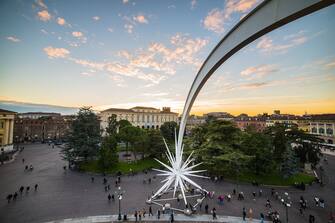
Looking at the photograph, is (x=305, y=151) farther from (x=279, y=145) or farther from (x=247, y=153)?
(x=247, y=153)

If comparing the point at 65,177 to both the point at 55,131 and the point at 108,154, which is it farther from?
the point at 55,131

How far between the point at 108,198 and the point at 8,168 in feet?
76.3

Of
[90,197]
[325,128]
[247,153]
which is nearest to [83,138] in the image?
[90,197]

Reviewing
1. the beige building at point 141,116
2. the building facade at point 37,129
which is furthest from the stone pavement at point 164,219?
the beige building at point 141,116

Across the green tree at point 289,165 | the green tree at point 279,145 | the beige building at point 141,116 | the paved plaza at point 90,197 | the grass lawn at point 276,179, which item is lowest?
the paved plaza at point 90,197

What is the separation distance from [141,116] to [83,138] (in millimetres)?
66322

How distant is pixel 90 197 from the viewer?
61.3ft

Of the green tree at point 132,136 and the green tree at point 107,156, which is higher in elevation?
the green tree at point 132,136

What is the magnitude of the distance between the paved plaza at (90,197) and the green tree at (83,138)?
308 centimetres

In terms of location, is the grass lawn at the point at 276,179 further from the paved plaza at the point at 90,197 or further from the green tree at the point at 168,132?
the green tree at the point at 168,132

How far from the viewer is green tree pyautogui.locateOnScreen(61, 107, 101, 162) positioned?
2905 cm

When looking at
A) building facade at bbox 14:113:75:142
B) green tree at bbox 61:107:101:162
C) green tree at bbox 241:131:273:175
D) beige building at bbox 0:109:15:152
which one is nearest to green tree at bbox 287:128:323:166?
green tree at bbox 241:131:273:175

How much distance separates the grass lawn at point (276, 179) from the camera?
76.9ft

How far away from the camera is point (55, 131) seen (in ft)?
239
